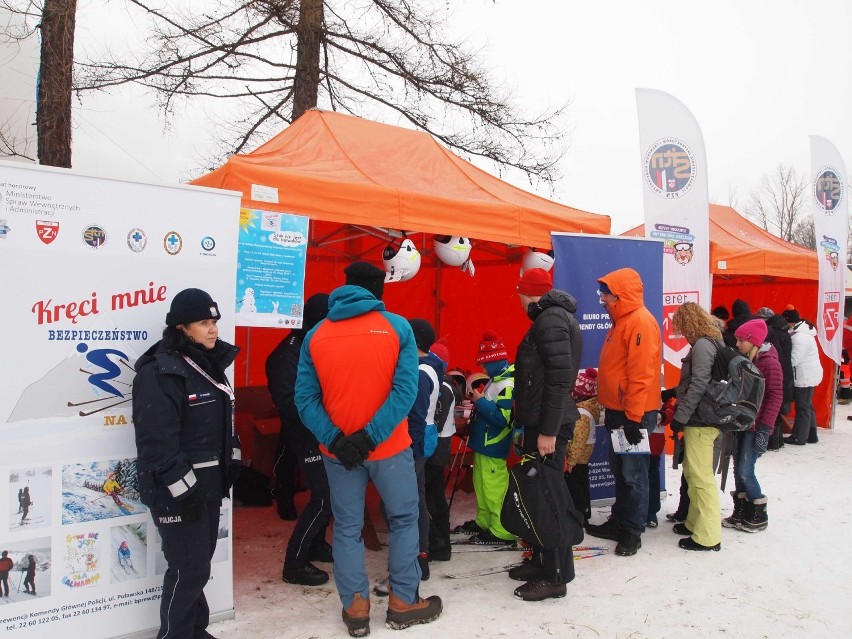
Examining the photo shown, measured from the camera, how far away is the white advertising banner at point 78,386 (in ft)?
7.95

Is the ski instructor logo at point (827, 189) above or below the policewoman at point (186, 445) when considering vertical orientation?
above

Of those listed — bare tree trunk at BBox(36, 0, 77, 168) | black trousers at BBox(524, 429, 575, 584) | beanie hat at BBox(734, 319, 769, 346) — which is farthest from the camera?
bare tree trunk at BBox(36, 0, 77, 168)

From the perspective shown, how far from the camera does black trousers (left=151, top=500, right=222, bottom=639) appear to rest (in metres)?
2.46

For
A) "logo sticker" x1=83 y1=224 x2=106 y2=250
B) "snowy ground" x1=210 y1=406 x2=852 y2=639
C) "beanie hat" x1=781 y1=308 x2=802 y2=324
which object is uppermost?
"logo sticker" x1=83 y1=224 x2=106 y2=250

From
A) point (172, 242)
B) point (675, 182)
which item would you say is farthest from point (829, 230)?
point (172, 242)

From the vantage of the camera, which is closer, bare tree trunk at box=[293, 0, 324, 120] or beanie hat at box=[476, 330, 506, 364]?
beanie hat at box=[476, 330, 506, 364]

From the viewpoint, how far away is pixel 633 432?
3.81m

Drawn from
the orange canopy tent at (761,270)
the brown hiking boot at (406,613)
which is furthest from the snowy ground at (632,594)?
the orange canopy tent at (761,270)

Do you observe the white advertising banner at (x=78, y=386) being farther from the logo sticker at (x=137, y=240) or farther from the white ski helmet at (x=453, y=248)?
the white ski helmet at (x=453, y=248)

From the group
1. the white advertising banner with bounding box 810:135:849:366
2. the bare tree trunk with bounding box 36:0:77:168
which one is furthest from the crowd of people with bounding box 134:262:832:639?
the bare tree trunk with bounding box 36:0:77:168

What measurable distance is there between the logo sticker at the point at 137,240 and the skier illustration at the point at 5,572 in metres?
1.32

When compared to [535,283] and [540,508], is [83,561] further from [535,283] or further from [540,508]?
[535,283]

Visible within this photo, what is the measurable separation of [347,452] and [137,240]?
1331 millimetres

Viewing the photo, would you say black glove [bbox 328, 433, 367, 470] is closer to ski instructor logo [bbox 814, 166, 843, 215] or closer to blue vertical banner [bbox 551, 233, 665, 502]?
blue vertical banner [bbox 551, 233, 665, 502]
